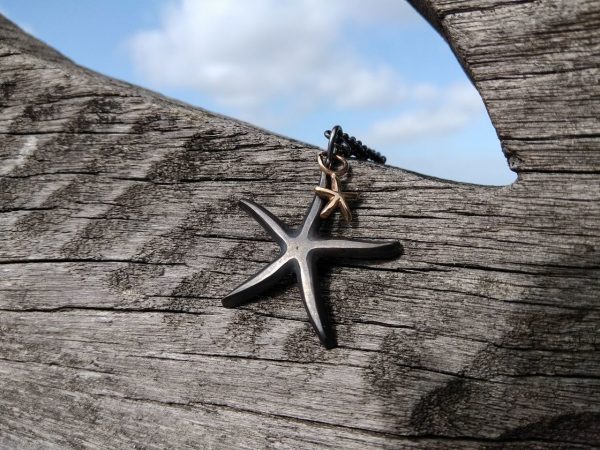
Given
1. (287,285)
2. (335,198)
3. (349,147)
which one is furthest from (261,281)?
(349,147)

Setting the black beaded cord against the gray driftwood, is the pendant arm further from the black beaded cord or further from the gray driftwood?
the black beaded cord

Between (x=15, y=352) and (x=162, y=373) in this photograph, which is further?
(x=15, y=352)

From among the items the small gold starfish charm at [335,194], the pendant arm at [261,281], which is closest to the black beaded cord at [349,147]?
the small gold starfish charm at [335,194]

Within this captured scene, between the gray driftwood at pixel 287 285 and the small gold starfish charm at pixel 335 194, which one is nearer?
the gray driftwood at pixel 287 285

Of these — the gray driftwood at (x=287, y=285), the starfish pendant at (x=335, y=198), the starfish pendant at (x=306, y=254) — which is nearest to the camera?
the gray driftwood at (x=287, y=285)

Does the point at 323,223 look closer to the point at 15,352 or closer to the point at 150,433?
the point at 150,433

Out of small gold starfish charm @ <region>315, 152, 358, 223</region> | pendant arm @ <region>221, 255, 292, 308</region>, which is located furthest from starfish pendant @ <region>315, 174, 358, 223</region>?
pendant arm @ <region>221, 255, 292, 308</region>

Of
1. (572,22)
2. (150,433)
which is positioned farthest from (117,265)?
(572,22)

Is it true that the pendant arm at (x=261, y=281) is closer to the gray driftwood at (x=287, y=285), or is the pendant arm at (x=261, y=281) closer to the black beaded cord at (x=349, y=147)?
the gray driftwood at (x=287, y=285)
